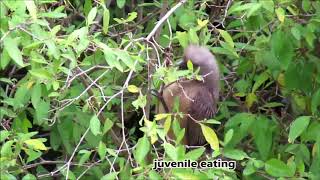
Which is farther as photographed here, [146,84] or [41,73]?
[146,84]

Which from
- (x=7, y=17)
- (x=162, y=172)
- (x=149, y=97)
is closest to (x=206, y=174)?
(x=162, y=172)

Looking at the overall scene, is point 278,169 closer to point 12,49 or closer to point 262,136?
point 262,136

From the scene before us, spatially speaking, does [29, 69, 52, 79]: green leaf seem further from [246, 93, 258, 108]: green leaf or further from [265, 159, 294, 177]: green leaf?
[246, 93, 258, 108]: green leaf

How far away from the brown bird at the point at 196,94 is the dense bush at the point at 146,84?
0.25 feet

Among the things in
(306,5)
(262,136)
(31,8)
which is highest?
(31,8)

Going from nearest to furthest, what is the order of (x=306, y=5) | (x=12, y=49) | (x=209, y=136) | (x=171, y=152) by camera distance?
(x=12, y=49), (x=171, y=152), (x=209, y=136), (x=306, y=5)

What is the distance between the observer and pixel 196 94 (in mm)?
3504

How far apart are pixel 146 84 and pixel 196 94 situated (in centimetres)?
25

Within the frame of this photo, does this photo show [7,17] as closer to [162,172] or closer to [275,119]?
[162,172]

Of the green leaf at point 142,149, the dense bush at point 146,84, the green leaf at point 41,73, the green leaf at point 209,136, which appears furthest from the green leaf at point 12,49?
the green leaf at point 209,136

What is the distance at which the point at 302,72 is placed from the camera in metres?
3.74

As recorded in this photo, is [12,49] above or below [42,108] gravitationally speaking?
above

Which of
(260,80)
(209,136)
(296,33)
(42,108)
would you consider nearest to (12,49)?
(42,108)

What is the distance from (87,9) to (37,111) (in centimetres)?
74
